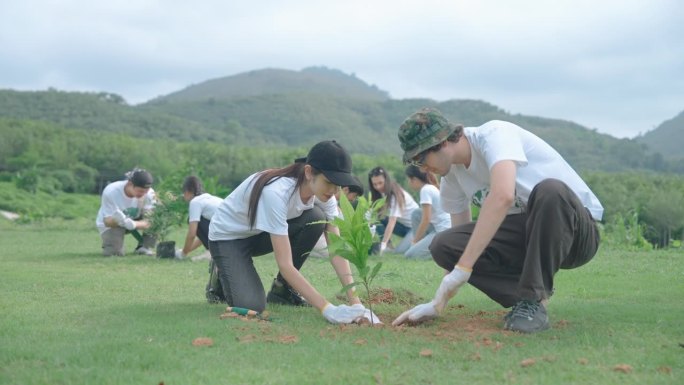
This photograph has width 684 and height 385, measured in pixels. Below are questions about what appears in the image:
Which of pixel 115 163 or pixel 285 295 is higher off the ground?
→ pixel 115 163

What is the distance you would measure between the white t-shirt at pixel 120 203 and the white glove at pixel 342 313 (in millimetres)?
7265

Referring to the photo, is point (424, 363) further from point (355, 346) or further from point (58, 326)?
point (58, 326)

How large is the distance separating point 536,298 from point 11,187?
25.2 m

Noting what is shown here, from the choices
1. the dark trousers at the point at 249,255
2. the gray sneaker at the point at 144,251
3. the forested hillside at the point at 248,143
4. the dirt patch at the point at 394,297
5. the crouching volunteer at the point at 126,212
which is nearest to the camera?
the dark trousers at the point at 249,255

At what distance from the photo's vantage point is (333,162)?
5.03 m

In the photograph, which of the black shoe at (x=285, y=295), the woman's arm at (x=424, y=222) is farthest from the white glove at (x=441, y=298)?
the woman's arm at (x=424, y=222)

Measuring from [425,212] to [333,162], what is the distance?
6.09 meters

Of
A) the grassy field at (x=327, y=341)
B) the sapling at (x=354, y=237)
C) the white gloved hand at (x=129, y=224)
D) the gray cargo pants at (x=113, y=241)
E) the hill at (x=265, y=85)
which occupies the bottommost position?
the gray cargo pants at (x=113, y=241)

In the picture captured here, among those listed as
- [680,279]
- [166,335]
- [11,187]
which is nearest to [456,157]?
[166,335]

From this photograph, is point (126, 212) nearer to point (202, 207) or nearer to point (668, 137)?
point (202, 207)

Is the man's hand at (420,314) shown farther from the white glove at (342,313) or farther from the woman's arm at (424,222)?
the woman's arm at (424,222)

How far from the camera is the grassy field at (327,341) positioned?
3.62 m

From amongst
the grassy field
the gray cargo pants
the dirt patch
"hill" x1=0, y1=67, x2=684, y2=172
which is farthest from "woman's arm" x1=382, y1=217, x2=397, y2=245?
"hill" x1=0, y1=67, x2=684, y2=172

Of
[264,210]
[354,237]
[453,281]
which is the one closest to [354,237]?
[354,237]
